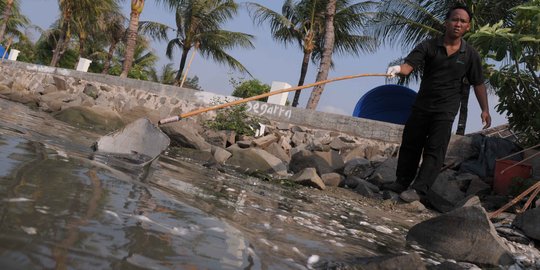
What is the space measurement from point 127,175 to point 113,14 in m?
24.7

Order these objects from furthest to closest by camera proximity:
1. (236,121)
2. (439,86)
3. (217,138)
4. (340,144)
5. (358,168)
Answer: (236,121) < (217,138) < (340,144) < (358,168) < (439,86)

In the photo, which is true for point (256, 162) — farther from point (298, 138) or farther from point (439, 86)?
point (298, 138)

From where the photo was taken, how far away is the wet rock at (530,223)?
2.86m

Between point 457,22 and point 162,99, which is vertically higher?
point 457,22

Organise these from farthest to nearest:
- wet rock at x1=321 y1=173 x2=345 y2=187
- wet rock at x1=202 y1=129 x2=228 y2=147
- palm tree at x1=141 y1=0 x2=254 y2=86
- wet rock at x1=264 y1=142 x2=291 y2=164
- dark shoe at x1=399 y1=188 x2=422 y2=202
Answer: palm tree at x1=141 y1=0 x2=254 y2=86
wet rock at x1=202 y1=129 x2=228 y2=147
wet rock at x1=264 y1=142 x2=291 y2=164
wet rock at x1=321 y1=173 x2=345 y2=187
dark shoe at x1=399 y1=188 x2=422 y2=202

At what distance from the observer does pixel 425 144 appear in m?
4.29

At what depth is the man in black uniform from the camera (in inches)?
156

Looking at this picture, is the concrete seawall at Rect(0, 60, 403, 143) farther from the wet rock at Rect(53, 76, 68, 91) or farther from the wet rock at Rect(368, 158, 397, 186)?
the wet rock at Rect(368, 158, 397, 186)

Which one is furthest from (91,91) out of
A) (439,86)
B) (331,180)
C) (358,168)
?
(439,86)

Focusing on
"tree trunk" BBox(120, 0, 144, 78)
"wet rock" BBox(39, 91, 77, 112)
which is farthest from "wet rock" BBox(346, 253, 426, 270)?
"tree trunk" BBox(120, 0, 144, 78)

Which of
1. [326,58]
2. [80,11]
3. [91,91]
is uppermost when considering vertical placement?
[80,11]

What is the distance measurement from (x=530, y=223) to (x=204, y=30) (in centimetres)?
1762

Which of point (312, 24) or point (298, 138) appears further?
point (312, 24)

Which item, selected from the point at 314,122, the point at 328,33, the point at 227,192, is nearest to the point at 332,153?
the point at 314,122
